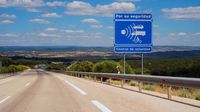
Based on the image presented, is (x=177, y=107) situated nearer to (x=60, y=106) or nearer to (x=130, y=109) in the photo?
(x=130, y=109)

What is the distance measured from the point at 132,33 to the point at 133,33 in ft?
0.37

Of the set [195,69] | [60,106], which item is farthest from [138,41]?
[195,69]

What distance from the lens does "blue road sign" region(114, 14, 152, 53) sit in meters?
29.9

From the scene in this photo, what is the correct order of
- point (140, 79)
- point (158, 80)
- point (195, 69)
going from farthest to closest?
1. point (195, 69)
2. point (140, 79)
3. point (158, 80)

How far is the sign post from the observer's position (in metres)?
29.9

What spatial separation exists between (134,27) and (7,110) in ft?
59.7

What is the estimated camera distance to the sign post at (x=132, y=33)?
29875mm

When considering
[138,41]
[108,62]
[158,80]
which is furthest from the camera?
[108,62]

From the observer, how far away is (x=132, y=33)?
30484 mm

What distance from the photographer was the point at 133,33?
3039 centimetres

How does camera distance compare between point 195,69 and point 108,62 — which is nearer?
point 195,69

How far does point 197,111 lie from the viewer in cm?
1272

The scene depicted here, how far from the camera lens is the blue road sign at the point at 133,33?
29875 millimetres

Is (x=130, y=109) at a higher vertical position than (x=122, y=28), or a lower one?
lower
